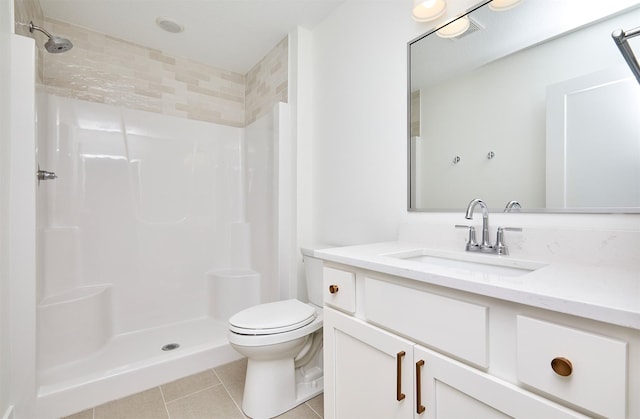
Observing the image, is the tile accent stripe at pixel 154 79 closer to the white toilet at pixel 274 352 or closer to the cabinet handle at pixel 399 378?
the white toilet at pixel 274 352

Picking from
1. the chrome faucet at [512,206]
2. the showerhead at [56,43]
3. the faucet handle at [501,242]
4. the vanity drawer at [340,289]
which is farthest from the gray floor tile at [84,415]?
the chrome faucet at [512,206]

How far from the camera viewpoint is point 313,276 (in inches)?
68.5

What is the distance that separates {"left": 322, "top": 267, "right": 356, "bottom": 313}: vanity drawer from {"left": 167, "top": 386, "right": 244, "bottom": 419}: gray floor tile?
0.86 metres

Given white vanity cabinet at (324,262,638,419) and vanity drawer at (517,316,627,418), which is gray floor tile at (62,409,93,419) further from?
vanity drawer at (517,316,627,418)

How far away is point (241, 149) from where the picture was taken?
9.02 feet

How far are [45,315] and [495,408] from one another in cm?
222

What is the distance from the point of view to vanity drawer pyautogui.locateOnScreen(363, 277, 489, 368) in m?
0.70

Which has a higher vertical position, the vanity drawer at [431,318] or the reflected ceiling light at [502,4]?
the reflected ceiling light at [502,4]

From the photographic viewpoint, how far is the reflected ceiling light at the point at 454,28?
1264mm

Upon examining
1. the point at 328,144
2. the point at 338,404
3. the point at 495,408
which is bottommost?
the point at 338,404

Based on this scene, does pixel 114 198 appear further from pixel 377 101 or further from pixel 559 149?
pixel 559 149

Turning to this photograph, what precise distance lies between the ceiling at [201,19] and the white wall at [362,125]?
254 mm

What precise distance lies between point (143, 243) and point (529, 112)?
2527mm

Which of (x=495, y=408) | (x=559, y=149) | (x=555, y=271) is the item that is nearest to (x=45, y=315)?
(x=495, y=408)
